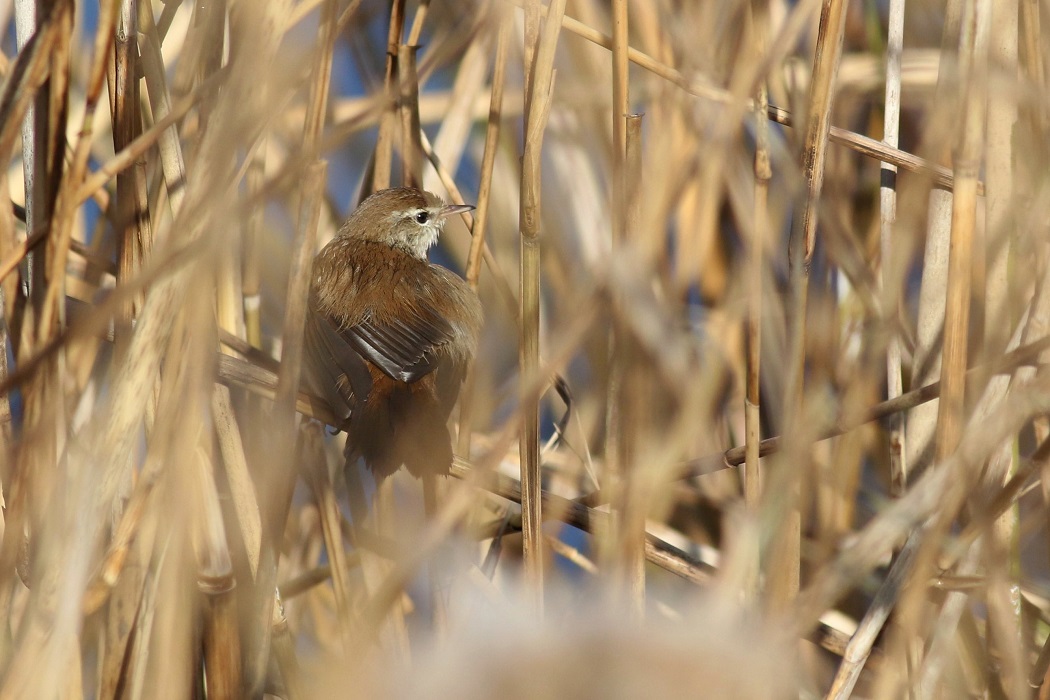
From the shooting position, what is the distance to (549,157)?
2803mm

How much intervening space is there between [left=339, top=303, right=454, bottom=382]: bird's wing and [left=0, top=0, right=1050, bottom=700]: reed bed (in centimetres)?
21

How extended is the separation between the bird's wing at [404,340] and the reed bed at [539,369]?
0.21m

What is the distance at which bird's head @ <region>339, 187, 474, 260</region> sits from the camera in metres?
2.60

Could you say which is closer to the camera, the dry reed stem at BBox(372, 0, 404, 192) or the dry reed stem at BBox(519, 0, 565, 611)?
the dry reed stem at BBox(519, 0, 565, 611)

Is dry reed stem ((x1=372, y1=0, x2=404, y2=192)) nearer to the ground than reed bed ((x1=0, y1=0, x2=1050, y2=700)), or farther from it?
farther from it

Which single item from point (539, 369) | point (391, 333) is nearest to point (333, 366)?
point (391, 333)

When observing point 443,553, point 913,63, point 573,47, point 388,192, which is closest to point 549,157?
point 573,47

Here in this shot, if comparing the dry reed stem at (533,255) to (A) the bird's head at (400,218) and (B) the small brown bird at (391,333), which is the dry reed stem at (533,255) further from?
(A) the bird's head at (400,218)

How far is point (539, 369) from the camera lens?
152 cm

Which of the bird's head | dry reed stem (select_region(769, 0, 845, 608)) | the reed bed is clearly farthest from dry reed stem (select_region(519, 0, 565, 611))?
the bird's head

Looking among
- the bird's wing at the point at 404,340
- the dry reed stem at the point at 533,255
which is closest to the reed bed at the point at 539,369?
the dry reed stem at the point at 533,255

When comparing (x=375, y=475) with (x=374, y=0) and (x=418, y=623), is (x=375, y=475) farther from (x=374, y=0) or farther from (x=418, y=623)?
(x=374, y=0)

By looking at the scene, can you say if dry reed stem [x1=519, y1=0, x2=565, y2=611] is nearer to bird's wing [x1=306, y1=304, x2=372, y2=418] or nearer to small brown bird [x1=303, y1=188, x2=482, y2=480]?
small brown bird [x1=303, y1=188, x2=482, y2=480]

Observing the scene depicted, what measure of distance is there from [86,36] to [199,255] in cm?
189
